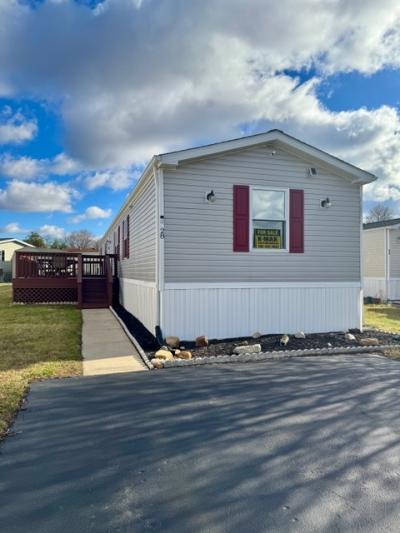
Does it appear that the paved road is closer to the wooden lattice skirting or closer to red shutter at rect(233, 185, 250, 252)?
red shutter at rect(233, 185, 250, 252)

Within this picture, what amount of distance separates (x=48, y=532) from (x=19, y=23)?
10079 mm

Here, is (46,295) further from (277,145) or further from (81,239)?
(81,239)

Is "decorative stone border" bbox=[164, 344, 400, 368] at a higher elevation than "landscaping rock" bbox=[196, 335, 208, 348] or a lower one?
lower

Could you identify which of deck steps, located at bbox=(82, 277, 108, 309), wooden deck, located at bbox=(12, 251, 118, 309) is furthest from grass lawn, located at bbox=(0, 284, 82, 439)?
wooden deck, located at bbox=(12, 251, 118, 309)

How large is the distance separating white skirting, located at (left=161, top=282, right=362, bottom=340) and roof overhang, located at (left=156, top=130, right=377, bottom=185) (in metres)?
2.48

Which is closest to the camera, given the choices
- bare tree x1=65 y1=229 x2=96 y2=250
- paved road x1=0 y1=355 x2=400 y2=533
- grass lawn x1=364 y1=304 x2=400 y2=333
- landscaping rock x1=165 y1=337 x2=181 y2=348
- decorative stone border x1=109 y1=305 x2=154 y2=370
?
paved road x1=0 y1=355 x2=400 y2=533

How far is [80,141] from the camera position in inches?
656

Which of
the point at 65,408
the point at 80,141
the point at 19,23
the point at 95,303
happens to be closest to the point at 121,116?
the point at 80,141

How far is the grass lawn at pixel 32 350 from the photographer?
14.6 ft

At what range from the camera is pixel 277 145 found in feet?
26.6

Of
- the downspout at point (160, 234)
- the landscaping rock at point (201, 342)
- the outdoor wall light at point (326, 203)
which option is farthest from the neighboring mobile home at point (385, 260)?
the downspout at point (160, 234)

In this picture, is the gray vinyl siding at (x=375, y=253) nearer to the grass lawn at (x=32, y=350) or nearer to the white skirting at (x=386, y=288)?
the white skirting at (x=386, y=288)

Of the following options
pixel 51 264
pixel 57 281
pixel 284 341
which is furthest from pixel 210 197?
pixel 51 264

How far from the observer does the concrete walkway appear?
5.79 m
